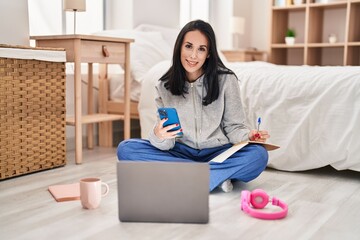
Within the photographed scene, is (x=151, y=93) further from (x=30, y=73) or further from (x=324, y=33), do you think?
(x=324, y=33)

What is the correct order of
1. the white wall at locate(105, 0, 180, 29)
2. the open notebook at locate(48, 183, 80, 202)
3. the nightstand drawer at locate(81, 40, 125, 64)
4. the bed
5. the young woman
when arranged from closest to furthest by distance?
the open notebook at locate(48, 183, 80, 202), the young woman, the bed, the nightstand drawer at locate(81, 40, 125, 64), the white wall at locate(105, 0, 180, 29)

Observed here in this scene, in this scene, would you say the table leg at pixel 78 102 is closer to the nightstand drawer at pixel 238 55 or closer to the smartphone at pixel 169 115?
the smartphone at pixel 169 115

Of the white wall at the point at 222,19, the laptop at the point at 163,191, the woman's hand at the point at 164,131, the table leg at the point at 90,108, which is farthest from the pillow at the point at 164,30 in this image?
the laptop at the point at 163,191

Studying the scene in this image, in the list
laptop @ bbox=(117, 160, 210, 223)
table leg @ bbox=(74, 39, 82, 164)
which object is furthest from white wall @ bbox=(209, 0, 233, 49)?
laptop @ bbox=(117, 160, 210, 223)

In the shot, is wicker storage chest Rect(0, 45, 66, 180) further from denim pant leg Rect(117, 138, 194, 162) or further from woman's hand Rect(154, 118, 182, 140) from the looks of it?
woman's hand Rect(154, 118, 182, 140)

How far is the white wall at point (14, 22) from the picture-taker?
228 cm

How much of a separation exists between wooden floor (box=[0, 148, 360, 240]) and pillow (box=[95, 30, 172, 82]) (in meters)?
0.95

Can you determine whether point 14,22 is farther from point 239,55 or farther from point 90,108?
point 239,55

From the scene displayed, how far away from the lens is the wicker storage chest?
203 centimetres

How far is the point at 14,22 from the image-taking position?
2.33 meters

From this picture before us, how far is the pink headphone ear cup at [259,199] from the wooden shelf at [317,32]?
10.1 feet

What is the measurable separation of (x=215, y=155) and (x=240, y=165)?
14cm

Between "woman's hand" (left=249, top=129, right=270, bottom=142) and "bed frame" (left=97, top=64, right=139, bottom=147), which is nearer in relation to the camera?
"woman's hand" (left=249, top=129, right=270, bottom=142)

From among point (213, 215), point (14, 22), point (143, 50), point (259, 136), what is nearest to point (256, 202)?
point (213, 215)
